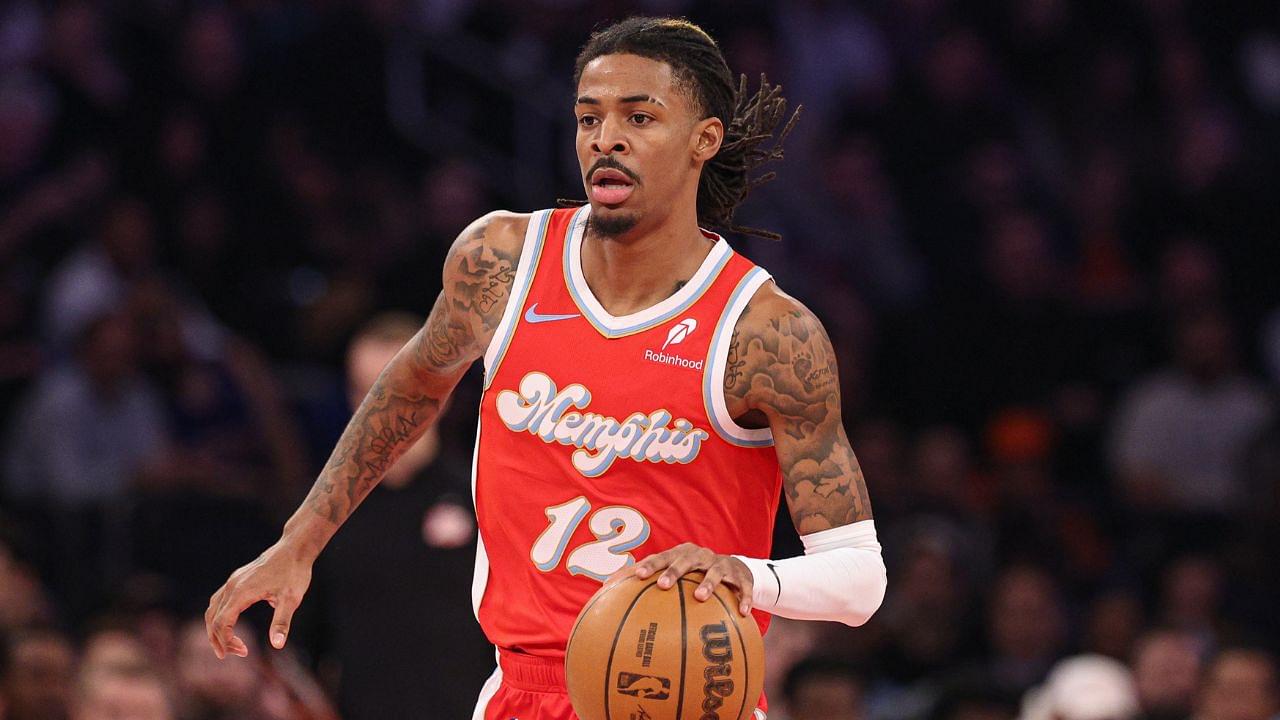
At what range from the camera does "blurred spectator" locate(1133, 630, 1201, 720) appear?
25.3ft

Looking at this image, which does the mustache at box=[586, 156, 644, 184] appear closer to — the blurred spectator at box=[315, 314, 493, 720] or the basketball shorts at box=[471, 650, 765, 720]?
the basketball shorts at box=[471, 650, 765, 720]

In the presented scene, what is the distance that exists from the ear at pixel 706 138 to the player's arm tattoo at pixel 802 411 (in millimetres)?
454

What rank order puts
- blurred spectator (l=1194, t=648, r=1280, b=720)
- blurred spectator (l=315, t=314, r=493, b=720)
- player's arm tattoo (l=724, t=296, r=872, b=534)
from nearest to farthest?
player's arm tattoo (l=724, t=296, r=872, b=534), blurred spectator (l=315, t=314, r=493, b=720), blurred spectator (l=1194, t=648, r=1280, b=720)

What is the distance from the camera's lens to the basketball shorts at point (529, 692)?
4223mm

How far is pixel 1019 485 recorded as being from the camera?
376 inches

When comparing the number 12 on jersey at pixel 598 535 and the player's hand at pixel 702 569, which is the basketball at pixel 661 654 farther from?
the number 12 on jersey at pixel 598 535

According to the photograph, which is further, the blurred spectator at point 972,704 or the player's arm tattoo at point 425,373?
the blurred spectator at point 972,704

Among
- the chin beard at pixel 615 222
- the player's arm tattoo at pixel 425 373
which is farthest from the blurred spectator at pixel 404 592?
the chin beard at pixel 615 222

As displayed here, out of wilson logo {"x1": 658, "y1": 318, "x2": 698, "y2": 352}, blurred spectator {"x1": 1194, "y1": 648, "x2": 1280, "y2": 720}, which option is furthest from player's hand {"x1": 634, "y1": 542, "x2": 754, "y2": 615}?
blurred spectator {"x1": 1194, "y1": 648, "x2": 1280, "y2": 720}

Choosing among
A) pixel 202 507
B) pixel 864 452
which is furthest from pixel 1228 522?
pixel 202 507

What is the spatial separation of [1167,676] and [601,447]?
4.45 metres

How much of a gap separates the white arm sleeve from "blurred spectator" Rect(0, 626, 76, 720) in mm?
3903

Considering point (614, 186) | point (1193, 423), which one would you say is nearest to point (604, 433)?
point (614, 186)

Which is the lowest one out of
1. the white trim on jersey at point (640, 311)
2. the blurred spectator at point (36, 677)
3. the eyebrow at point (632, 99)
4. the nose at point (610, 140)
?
the blurred spectator at point (36, 677)
